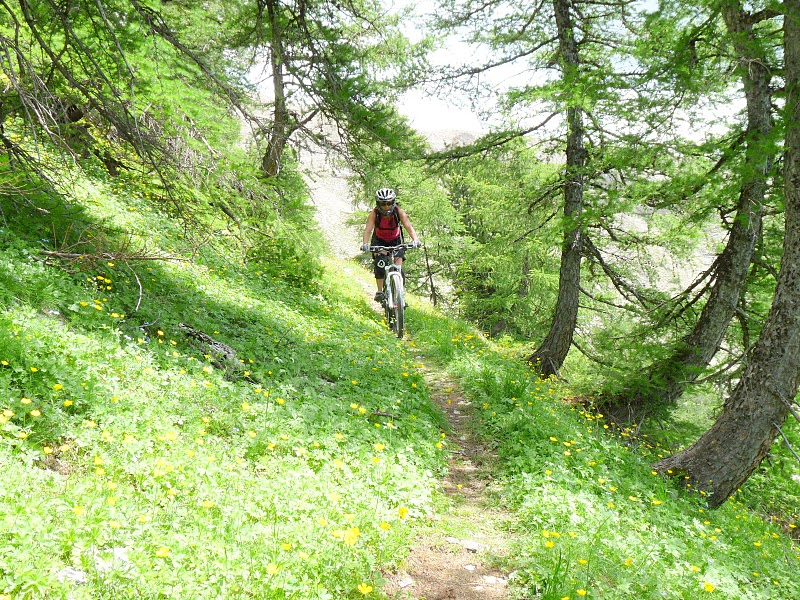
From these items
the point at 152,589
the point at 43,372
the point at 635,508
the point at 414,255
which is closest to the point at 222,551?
the point at 152,589

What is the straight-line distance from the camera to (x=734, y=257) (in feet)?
25.1

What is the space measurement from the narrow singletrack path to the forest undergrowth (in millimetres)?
63

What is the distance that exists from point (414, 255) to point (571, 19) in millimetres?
13440

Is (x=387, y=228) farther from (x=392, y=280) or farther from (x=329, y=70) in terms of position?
A: (x=329, y=70)

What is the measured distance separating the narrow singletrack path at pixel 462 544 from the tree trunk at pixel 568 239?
4925mm

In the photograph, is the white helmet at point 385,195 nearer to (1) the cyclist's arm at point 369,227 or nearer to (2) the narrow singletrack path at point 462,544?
(1) the cyclist's arm at point 369,227

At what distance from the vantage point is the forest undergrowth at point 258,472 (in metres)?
2.87

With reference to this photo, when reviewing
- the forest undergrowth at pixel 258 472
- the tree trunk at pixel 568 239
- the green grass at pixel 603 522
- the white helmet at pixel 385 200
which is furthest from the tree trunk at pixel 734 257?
the white helmet at pixel 385 200

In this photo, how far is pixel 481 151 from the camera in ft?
33.0

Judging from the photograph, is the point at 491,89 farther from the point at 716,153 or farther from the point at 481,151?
the point at 716,153

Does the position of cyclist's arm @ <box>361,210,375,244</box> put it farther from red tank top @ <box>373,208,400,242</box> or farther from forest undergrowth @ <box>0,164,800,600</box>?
forest undergrowth @ <box>0,164,800,600</box>

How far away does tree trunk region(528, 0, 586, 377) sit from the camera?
30.0 ft

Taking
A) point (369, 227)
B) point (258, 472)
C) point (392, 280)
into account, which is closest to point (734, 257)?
point (392, 280)

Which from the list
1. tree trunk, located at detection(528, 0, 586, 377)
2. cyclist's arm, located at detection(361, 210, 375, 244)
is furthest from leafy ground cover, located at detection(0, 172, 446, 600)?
tree trunk, located at detection(528, 0, 586, 377)
